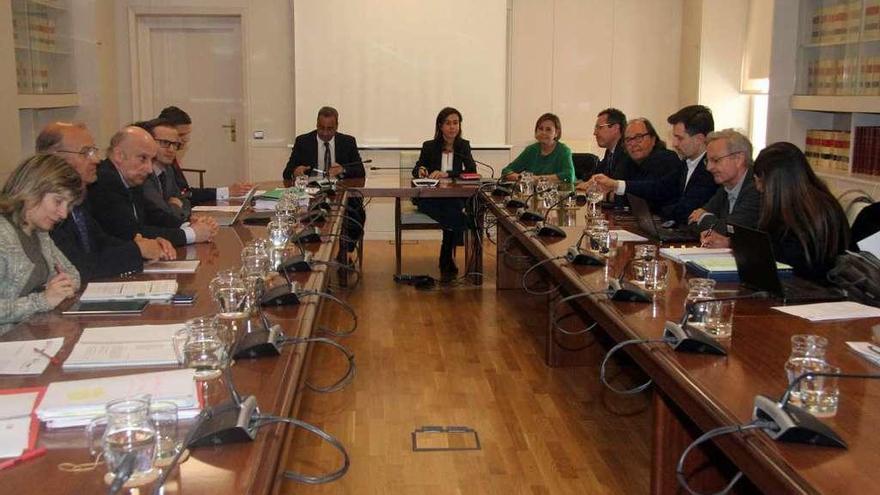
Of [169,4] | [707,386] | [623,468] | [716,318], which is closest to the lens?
[707,386]

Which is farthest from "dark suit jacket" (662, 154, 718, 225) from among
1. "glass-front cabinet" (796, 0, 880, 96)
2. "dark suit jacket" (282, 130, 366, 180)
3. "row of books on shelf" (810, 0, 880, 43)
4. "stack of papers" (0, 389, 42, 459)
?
"stack of papers" (0, 389, 42, 459)

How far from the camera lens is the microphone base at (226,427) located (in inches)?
61.5

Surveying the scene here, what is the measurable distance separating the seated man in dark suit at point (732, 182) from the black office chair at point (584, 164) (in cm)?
287

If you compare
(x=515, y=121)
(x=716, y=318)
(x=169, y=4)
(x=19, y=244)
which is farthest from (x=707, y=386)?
(x=169, y=4)

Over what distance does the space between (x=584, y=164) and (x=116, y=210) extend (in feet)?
13.9

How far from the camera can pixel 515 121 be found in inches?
330

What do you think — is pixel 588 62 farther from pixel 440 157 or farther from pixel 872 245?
pixel 872 245

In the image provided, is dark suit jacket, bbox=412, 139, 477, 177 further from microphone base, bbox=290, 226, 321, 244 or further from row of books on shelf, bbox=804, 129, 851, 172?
microphone base, bbox=290, 226, 321, 244

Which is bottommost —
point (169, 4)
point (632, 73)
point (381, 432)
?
point (381, 432)

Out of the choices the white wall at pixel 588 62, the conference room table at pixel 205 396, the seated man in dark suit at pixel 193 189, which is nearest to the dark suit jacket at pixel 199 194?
the seated man in dark suit at pixel 193 189

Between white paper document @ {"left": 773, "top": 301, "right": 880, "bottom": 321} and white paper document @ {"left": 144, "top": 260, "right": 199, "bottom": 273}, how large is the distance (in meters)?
1.90

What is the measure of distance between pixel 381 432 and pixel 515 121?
5.16 metres

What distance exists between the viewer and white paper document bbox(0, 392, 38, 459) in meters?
1.54

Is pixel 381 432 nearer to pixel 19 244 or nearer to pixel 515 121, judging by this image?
pixel 19 244
